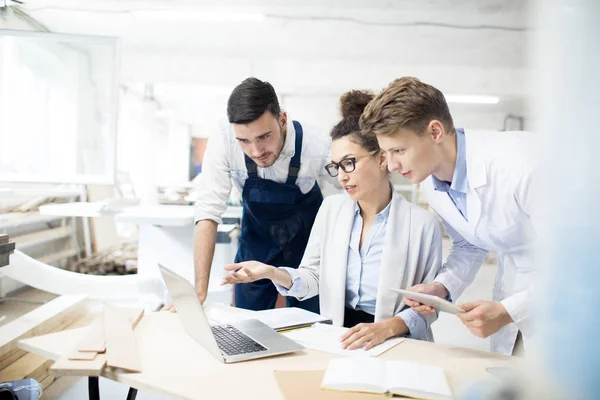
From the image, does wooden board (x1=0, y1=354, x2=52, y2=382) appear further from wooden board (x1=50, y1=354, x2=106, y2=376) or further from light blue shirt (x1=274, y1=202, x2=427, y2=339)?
light blue shirt (x1=274, y1=202, x2=427, y2=339)

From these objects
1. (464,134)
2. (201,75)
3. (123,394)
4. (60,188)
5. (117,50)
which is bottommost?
(123,394)

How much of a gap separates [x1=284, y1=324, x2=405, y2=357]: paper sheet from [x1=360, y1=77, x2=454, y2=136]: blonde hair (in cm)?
53

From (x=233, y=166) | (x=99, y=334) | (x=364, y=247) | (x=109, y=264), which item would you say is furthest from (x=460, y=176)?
(x=109, y=264)

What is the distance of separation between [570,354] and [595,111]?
0.51 feet

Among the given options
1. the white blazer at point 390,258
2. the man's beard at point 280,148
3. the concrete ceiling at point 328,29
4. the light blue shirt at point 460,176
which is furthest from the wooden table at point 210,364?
the concrete ceiling at point 328,29

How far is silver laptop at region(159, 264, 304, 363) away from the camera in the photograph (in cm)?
102

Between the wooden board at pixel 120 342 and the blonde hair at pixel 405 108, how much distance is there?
2.59ft

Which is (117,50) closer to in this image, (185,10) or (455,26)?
(185,10)

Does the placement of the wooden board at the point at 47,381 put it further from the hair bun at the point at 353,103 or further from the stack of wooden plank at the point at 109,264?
the stack of wooden plank at the point at 109,264

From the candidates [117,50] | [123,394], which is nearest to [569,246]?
[123,394]

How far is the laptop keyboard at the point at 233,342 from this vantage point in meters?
1.07

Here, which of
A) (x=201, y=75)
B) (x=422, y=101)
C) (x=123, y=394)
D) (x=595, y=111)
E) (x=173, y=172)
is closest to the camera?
(x=595, y=111)

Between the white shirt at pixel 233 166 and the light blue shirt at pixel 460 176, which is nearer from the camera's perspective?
the light blue shirt at pixel 460 176

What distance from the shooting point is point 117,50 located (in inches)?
104
